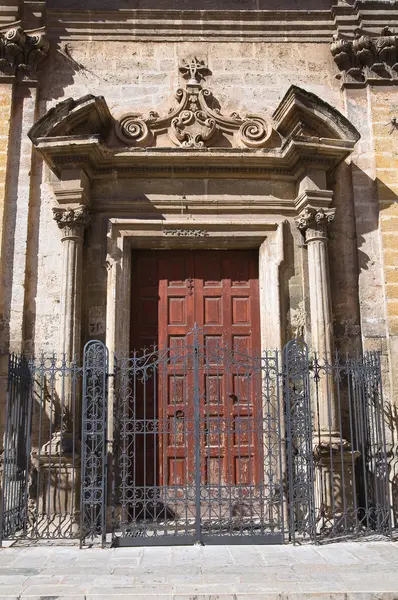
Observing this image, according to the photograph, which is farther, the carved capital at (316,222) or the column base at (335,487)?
the carved capital at (316,222)

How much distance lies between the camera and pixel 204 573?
16.6 feet

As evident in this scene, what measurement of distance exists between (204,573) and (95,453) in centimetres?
198

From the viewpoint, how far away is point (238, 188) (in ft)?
25.6

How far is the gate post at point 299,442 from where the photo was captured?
6184 millimetres

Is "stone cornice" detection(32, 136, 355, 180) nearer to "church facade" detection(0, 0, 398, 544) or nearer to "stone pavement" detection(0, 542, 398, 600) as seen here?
"church facade" detection(0, 0, 398, 544)

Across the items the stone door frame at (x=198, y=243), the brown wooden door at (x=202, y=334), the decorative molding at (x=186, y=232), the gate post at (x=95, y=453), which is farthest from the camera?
the decorative molding at (x=186, y=232)

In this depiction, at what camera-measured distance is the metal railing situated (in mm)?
6191

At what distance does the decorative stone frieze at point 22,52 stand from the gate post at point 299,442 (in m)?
4.82

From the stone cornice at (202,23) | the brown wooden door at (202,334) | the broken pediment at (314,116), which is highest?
the stone cornice at (202,23)

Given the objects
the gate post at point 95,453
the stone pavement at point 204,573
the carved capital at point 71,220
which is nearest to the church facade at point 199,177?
the carved capital at point 71,220

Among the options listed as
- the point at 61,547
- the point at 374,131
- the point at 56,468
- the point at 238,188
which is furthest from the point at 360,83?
the point at 61,547

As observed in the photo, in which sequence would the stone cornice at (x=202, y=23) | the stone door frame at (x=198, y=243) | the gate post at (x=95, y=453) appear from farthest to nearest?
the stone cornice at (x=202, y=23) → the stone door frame at (x=198, y=243) → the gate post at (x=95, y=453)

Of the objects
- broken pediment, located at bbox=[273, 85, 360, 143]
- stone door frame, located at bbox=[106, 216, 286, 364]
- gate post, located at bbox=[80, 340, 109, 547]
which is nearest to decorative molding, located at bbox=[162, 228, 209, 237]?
stone door frame, located at bbox=[106, 216, 286, 364]

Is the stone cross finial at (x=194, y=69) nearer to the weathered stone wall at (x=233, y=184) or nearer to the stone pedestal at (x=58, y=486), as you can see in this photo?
the weathered stone wall at (x=233, y=184)
